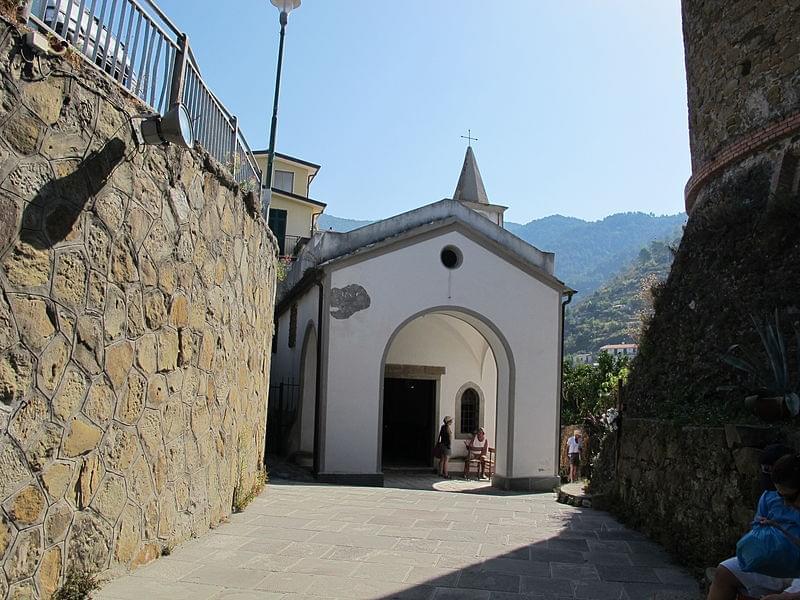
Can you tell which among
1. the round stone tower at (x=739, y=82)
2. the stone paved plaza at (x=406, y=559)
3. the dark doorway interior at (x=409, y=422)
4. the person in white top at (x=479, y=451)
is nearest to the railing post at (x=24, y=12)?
the stone paved plaza at (x=406, y=559)

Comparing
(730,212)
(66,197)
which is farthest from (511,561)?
(730,212)

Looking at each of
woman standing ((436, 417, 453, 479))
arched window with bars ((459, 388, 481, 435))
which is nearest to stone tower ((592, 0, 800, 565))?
woman standing ((436, 417, 453, 479))

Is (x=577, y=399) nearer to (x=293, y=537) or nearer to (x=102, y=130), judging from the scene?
(x=293, y=537)

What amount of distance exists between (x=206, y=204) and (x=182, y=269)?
0.76 m

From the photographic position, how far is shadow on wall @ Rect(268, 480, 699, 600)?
16.6 feet

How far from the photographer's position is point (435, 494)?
11.2 m

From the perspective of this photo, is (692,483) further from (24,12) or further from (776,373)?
(24,12)

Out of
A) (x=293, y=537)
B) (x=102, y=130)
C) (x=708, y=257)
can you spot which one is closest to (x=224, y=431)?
(x=293, y=537)

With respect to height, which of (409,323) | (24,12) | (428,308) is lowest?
(409,323)

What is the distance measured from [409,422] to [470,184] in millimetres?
17724

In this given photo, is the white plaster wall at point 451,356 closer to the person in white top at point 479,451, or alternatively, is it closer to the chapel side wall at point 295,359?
the person in white top at point 479,451

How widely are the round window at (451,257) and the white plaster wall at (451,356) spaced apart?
3511 millimetres

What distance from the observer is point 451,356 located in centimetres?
1931

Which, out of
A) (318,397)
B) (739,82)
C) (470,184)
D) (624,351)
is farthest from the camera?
(624,351)
